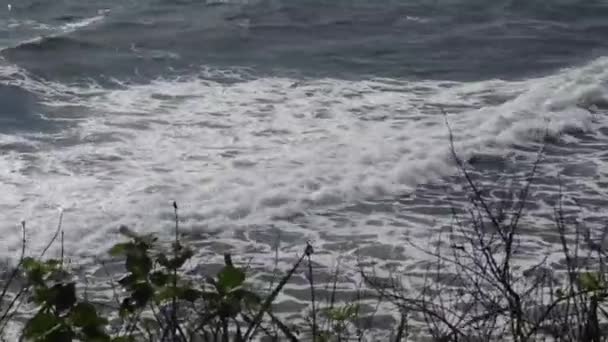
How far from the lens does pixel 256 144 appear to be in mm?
9523

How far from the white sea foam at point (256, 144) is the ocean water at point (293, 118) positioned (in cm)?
3

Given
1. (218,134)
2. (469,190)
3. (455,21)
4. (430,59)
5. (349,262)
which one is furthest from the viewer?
(455,21)

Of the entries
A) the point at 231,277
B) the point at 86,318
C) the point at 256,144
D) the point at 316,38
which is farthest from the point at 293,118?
the point at 86,318

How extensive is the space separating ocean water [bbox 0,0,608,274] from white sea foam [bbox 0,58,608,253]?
27 mm

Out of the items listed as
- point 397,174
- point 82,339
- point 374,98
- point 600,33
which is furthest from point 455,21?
point 82,339

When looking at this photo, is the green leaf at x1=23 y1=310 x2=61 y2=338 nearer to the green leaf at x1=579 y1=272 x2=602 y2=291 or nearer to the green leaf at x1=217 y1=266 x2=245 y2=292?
the green leaf at x1=217 y1=266 x2=245 y2=292

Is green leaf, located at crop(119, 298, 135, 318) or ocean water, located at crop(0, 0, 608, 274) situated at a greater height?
green leaf, located at crop(119, 298, 135, 318)

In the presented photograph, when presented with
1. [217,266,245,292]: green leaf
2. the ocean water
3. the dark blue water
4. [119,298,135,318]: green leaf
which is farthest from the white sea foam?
[217,266,245,292]: green leaf

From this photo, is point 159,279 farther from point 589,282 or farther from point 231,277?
point 589,282

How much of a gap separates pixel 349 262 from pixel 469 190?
188cm

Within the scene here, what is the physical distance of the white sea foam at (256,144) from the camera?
7.64 meters

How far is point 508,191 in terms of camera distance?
7992mm

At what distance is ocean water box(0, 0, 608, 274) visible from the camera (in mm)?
7375

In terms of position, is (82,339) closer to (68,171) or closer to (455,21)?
(68,171)
